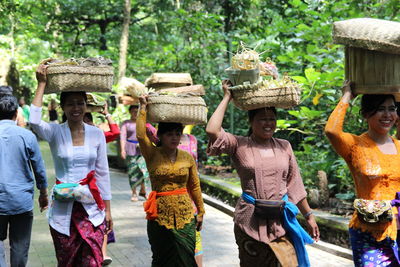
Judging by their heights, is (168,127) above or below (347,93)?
below

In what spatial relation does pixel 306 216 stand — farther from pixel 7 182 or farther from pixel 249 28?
pixel 249 28

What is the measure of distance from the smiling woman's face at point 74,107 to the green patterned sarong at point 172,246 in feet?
4.13

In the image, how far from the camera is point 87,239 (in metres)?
4.97

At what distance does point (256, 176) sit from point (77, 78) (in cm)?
169

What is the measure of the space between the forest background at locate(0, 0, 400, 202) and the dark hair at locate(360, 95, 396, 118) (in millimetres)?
1433

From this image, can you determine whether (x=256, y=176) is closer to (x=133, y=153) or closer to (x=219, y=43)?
(x=133, y=153)

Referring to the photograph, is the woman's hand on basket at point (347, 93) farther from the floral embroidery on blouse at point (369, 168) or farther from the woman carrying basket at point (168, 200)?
the woman carrying basket at point (168, 200)

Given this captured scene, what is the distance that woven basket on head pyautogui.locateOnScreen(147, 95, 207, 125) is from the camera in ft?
18.2

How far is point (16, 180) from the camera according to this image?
538 centimetres

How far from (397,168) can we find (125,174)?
12418mm

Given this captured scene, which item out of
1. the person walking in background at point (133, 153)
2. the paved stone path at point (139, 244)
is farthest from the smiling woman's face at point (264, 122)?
the person walking in background at point (133, 153)

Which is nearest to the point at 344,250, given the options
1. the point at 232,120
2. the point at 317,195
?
Result: the point at 317,195

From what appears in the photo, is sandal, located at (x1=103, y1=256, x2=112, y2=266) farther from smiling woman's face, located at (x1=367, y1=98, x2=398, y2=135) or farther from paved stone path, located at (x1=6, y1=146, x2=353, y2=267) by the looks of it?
smiling woman's face, located at (x1=367, y1=98, x2=398, y2=135)

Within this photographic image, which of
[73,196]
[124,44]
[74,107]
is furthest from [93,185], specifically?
[124,44]
